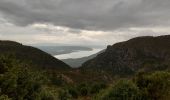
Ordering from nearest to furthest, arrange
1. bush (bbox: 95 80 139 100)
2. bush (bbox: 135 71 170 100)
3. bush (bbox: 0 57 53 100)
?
bush (bbox: 0 57 53 100) < bush (bbox: 95 80 139 100) < bush (bbox: 135 71 170 100)

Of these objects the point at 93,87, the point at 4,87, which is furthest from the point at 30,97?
the point at 93,87

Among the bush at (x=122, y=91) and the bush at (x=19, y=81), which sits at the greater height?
the bush at (x=19, y=81)

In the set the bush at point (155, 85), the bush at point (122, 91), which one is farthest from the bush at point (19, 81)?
the bush at point (155, 85)

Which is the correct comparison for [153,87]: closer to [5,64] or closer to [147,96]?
[147,96]

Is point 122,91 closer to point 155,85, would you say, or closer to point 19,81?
point 155,85

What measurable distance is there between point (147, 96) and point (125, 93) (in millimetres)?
7107

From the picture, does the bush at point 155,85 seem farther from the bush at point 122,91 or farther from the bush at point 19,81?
the bush at point 19,81

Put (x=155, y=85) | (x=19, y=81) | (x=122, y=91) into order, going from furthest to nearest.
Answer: (x=155, y=85) < (x=122, y=91) < (x=19, y=81)

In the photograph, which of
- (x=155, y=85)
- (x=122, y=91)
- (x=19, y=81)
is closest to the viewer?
(x=19, y=81)

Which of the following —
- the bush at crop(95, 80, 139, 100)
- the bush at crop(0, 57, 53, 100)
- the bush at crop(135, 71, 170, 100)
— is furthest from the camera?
the bush at crop(135, 71, 170, 100)

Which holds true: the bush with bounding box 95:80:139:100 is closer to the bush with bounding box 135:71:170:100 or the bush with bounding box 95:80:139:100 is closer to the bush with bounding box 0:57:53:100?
the bush with bounding box 135:71:170:100

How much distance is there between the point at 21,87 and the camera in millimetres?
32344

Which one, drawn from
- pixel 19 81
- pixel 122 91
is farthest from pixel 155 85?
pixel 19 81

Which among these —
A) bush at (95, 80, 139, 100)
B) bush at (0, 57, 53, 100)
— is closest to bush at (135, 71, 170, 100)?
bush at (95, 80, 139, 100)
